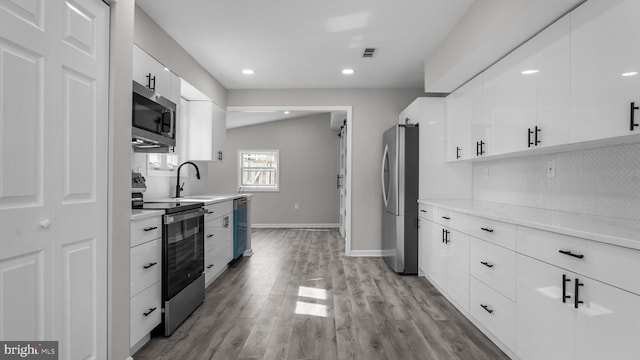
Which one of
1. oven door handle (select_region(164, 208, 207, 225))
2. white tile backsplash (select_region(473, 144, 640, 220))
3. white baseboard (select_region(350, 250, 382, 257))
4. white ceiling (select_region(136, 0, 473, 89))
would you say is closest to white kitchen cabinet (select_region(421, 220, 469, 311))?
white tile backsplash (select_region(473, 144, 640, 220))

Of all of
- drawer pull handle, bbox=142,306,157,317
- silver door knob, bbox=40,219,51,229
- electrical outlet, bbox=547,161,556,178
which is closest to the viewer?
silver door knob, bbox=40,219,51,229

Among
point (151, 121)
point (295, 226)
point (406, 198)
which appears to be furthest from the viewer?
point (295, 226)

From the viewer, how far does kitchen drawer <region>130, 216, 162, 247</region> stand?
2.06 meters

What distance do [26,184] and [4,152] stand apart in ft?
0.49

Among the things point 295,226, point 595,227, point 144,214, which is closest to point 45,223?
point 144,214

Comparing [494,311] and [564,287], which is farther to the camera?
[494,311]

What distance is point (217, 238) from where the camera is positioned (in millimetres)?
3668

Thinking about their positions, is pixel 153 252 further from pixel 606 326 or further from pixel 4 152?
pixel 606 326

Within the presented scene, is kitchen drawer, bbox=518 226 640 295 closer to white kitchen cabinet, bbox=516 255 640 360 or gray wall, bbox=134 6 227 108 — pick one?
white kitchen cabinet, bbox=516 255 640 360

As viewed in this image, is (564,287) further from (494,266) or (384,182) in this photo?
(384,182)

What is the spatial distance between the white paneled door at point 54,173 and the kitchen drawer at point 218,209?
59.0 inches

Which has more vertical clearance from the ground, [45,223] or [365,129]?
[365,129]

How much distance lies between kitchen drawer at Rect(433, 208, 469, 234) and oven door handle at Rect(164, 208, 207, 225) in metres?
2.22

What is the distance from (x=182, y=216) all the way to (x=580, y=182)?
283cm
